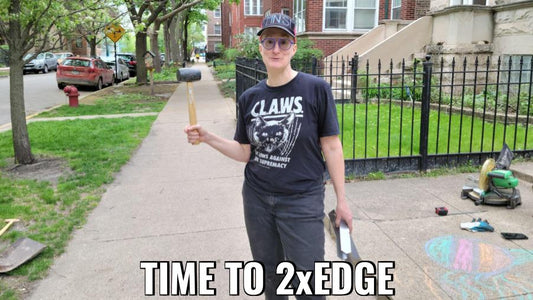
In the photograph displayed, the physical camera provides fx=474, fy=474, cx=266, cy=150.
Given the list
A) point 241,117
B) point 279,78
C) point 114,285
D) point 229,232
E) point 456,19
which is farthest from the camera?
point 456,19

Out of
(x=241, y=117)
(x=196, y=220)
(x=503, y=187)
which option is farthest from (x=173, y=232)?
(x=503, y=187)

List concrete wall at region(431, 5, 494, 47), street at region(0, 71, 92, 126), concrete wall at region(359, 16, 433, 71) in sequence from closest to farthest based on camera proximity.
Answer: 1. concrete wall at region(431, 5, 494, 47)
2. concrete wall at region(359, 16, 433, 71)
3. street at region(0, 71, 92, 126)

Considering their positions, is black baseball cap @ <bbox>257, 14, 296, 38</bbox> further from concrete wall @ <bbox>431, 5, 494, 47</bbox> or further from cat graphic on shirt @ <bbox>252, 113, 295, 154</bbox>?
concrete wall @ <bbox>431, 5, 494, 47</bbox>

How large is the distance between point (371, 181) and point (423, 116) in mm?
1125

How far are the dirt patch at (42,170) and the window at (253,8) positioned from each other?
123ft

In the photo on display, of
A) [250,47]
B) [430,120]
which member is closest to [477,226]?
[430,120]

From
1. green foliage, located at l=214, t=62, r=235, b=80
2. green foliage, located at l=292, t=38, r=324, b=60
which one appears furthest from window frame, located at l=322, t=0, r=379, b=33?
green foliage, located at l=214, t=62, r=235, b=80

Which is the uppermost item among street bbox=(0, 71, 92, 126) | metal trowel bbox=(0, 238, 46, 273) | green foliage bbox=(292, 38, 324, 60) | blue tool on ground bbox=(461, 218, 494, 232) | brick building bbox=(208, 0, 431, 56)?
brick building bbox=(208, 0, 431, 56)

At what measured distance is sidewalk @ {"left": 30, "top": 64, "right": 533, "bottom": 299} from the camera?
11.8 feet

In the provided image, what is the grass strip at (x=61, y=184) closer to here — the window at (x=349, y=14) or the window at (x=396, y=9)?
the window at (x=349, y=14)

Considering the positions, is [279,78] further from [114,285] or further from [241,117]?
[114,285]

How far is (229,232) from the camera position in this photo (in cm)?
477

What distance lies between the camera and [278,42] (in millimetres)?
2545

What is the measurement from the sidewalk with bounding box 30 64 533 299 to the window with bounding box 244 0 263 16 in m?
38.2
